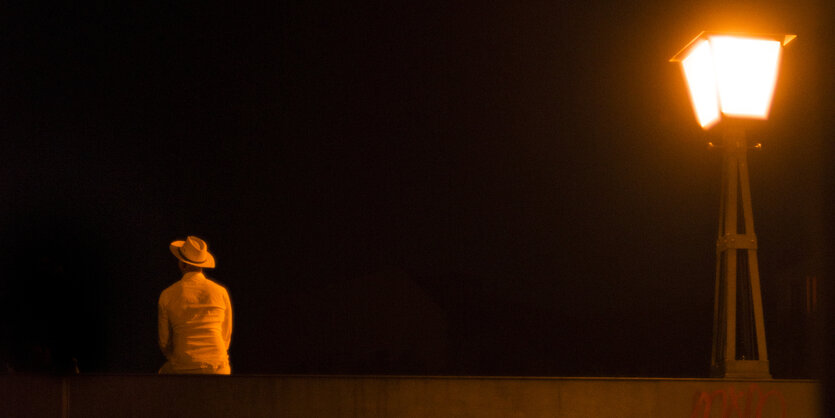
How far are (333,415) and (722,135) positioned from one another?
430 centimetres

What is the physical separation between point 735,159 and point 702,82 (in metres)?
0.81

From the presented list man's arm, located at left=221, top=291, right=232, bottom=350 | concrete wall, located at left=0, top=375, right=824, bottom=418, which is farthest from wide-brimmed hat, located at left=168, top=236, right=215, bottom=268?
concrete wall, located at left=0, top=375, right=824, bottom=418

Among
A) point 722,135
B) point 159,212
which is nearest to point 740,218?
point 722,135

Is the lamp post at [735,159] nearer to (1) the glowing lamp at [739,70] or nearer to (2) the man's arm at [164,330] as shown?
(1) the glowing lamp at [739,70]

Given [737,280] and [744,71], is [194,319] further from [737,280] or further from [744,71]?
[744,71]

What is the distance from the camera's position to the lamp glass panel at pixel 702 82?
9.22 metres

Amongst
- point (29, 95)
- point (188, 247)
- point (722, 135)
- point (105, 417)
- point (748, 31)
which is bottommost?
point (105, 417)

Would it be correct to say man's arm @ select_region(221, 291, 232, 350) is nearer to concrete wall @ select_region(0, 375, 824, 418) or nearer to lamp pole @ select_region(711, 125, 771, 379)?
concrete wall @ select_region(0, 375, 824, 418)

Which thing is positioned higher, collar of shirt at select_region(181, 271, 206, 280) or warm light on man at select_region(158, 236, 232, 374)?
collar of shirt at select_region(181, 271, 206, 280)

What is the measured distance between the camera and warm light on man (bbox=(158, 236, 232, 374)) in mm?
8844

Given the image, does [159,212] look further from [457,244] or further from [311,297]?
[457,244]

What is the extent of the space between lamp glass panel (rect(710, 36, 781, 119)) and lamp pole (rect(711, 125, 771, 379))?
33 centimetres

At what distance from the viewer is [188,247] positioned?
29.8ft

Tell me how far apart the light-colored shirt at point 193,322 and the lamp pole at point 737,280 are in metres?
4.41
